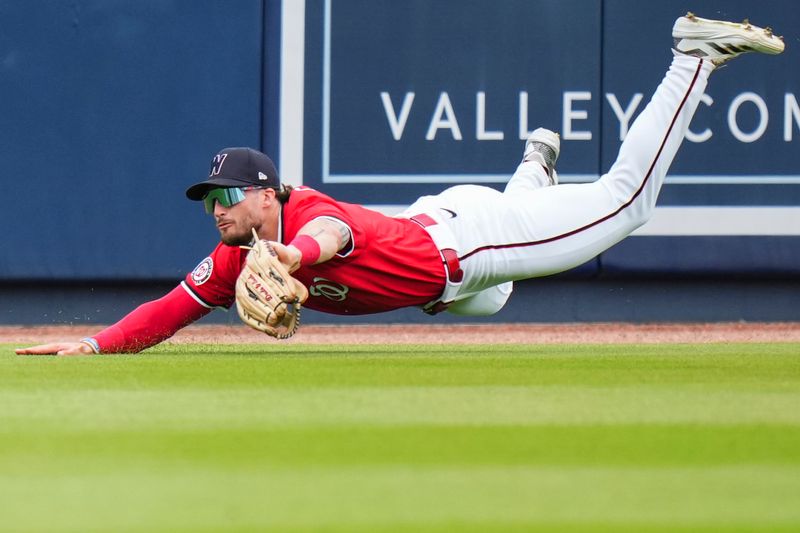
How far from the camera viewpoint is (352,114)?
25.0 ft

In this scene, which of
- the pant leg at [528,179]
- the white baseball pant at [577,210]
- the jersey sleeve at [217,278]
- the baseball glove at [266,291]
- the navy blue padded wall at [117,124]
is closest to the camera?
the baseball glove at [266,291]

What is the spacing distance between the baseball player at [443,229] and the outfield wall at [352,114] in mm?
2506

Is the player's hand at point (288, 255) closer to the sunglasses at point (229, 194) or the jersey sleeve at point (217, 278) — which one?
the sunglasses at point (229, 194)

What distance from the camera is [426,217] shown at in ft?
16.0

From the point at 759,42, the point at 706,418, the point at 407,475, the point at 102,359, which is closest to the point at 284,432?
the point at 407,475

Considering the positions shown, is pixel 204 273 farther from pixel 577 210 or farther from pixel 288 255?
pixel 577 210

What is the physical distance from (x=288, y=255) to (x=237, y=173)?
0.59m

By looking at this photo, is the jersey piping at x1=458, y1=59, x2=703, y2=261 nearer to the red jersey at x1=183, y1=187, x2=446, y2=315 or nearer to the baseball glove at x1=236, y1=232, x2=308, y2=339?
the red jersey at x1=183, y1=187, x2=446, y2=315

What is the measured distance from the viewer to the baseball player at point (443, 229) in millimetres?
4434

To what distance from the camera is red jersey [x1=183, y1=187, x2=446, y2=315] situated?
4418mm

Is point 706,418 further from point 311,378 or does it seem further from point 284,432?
point 311,378

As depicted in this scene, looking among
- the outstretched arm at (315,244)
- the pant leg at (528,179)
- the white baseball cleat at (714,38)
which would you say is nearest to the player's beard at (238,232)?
the outstretched arm at (315,244)

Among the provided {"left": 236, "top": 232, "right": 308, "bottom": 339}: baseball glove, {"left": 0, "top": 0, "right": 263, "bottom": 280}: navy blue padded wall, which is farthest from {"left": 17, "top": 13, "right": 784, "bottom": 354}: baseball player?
{"left": 0, "top": 0, "right": 263, "bottom": 280}: navy blue padded wall

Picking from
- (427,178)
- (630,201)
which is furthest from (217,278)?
(427,178)
